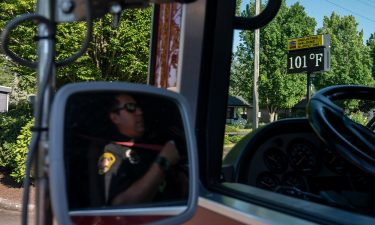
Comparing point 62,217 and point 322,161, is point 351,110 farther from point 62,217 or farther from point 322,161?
point 62,217

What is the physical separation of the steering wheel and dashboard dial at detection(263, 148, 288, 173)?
338 mm

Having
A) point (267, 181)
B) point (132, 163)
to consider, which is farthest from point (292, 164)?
point (132, 163)

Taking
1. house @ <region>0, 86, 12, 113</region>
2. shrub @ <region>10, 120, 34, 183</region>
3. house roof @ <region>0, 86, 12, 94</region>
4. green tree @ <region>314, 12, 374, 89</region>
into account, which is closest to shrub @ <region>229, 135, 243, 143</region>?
green tree @ <region>314, 12, 374, 89</region>

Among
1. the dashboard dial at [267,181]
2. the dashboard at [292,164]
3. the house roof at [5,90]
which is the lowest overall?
the dashboard dial at [267,181]

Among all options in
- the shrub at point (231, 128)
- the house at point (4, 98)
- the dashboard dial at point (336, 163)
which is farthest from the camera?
the house at point (4, 98)

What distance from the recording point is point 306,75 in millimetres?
2719

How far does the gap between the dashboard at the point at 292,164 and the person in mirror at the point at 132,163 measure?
0.78 meters

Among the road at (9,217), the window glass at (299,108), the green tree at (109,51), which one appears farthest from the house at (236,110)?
the green tree at (109,51)

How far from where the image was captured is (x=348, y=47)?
8.11 ft

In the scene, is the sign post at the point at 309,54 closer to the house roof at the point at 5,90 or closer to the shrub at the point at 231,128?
the shrub at the point at 231,128

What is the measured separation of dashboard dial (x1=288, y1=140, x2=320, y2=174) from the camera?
217 centimetres

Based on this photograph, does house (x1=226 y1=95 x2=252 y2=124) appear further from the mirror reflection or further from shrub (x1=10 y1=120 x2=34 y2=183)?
shrub (x1=10 y1=120 x2=34 y2=183)

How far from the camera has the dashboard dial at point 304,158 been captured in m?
2.17

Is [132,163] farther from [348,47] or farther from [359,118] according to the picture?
[359,118]
